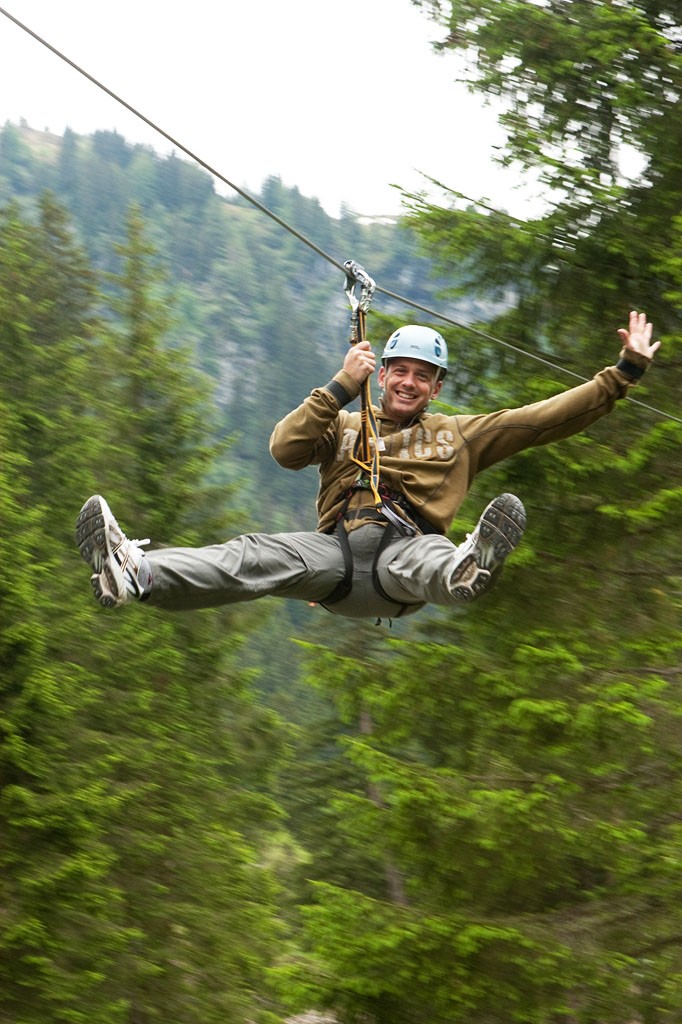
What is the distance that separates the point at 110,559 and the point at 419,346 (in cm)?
180

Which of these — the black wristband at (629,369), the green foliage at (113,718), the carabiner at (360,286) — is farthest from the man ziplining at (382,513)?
the green foliage at (113,718)

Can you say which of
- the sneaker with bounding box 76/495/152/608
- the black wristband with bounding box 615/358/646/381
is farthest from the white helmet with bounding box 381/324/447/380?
the sneaker with bounding box 76/495/152/608

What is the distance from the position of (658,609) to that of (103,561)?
17.1ft

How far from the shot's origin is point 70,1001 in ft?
37.4

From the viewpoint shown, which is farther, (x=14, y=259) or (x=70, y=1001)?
(x=14, y=259)

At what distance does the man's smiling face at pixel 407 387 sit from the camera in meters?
5.45

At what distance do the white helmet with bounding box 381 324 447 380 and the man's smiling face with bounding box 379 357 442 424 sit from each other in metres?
0.03

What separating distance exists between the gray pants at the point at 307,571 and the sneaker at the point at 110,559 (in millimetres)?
72

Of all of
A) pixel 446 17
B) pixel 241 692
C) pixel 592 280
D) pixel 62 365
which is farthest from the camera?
pixel 62 365

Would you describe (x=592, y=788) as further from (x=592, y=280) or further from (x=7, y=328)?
(x=7, y=328)

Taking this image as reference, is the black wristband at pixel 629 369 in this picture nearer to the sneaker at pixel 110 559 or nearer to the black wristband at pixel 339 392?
the black wristband at pixel 339 392

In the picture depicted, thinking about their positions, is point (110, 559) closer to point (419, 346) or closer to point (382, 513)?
point (382, 513)

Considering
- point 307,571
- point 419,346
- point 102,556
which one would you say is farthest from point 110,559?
point 419,346

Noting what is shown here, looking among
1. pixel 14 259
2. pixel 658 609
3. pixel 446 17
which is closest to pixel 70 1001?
pixel 658 609
